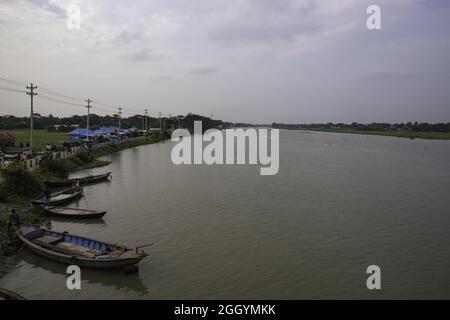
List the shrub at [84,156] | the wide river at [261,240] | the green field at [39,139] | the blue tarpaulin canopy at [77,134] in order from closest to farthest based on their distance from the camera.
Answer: the wide river at [261,240] < the shrub at [84,156] < the green field at [39,139] < the blue tarpaulin canopy at [77,134]

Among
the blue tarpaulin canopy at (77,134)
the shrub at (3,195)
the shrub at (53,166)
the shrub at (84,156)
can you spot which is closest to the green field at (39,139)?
the blue tarpaulin canopy at (77,134)

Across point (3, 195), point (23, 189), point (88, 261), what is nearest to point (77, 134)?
point (23, 189)

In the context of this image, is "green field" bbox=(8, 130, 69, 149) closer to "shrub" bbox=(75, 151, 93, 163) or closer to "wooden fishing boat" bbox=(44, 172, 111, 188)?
"shrub" bbox=(75, 151, 93, 163)

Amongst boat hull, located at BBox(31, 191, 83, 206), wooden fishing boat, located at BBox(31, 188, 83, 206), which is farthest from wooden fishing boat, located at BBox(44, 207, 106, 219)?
wooden fishing boat, located at BBox(31, 188, 83, 206)

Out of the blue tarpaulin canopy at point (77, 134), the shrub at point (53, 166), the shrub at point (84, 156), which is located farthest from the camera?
the blue tarpaulin canopy at point (77, 134)

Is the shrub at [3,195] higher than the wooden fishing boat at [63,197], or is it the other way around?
the shrub at [3,195]

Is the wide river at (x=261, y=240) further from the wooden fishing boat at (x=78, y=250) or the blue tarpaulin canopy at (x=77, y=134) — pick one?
the blue tarpaulin canopy at (x=77, y=134)
